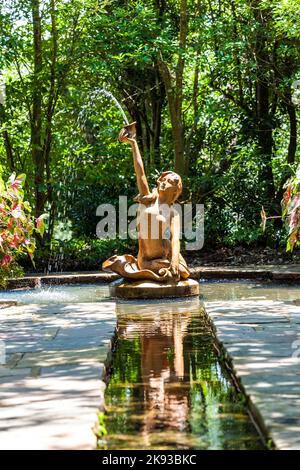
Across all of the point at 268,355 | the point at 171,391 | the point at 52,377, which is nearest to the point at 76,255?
the point at 268,355

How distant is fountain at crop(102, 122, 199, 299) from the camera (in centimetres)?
1037

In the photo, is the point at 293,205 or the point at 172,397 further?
the point at 293,205

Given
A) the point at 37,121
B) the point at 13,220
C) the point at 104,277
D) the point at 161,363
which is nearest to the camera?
the point at 161,363

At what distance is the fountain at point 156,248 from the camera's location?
34.0 ft

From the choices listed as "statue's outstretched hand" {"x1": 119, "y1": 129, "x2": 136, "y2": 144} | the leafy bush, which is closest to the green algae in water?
"statue's outstretched hand" {"x1": 119, "y1": 129, "x2": 136, "y2": 144}

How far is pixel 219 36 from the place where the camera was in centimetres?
1708

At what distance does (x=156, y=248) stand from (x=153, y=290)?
680 mm

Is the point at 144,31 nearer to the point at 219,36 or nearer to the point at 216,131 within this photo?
the point at 219,36

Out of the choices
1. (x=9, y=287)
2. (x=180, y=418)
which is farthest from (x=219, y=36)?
(x=180, y=418)

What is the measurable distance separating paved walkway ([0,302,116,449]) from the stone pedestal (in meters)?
2.01

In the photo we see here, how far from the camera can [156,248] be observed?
34.8ft

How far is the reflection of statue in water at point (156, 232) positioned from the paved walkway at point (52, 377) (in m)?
2.43

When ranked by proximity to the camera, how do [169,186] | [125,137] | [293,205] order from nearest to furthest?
[293,205], [169,186], [125,137]

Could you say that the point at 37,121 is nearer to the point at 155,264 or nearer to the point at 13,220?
the point at 155,264
